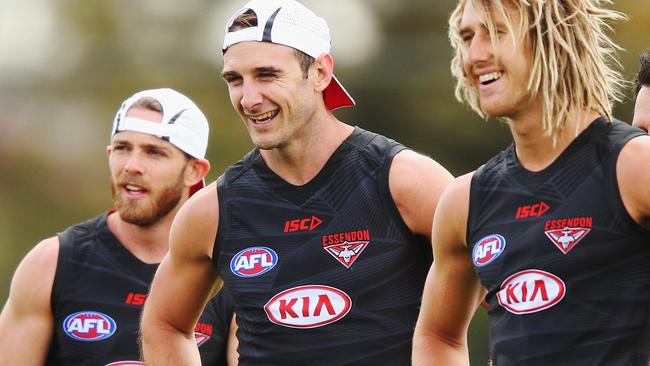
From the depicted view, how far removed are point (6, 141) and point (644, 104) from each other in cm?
2120

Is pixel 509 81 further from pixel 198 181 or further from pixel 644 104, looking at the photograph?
pixel 198 181

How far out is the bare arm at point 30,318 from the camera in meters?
8.37

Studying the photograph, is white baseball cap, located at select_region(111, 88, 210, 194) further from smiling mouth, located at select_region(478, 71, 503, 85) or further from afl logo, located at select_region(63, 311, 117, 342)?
smiling mouth, located at select_region(478, 71, 503, 85)

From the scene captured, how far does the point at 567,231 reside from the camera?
5891 millimetres

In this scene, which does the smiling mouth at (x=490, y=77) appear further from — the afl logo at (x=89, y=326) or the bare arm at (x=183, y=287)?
the afl logo at (x=89, y=326)

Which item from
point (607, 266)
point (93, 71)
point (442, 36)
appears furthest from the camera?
point (93, 71)

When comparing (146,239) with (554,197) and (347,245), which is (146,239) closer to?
(347,245)

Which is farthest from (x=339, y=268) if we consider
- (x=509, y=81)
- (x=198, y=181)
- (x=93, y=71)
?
(x=93, y=71)

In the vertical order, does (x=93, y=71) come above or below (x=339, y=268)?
above

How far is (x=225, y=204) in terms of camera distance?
7262 mm

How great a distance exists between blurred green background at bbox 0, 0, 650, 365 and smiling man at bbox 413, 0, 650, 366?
15768mm

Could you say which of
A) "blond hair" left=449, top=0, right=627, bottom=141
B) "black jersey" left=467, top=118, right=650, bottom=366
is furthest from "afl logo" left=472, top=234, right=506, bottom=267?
"blond hair" left=449, top=0, right=627, bottom=141

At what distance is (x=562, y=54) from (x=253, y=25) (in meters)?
1.73

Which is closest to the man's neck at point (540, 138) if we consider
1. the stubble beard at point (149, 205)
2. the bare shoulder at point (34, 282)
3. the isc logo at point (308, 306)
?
the isc logo at point (308, 306)
